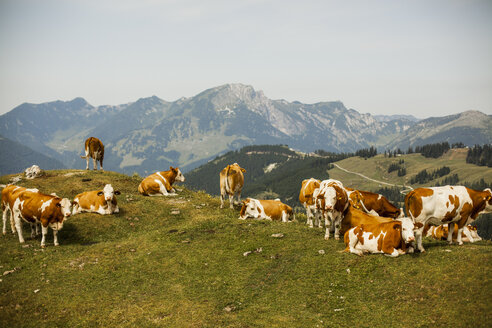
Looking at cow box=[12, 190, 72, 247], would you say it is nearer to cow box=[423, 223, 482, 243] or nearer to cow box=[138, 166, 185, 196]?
cow box=[138, 166, 185, 196]

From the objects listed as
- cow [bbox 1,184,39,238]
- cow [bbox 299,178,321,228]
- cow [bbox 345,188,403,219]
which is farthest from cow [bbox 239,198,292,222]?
cow [bbox 1,184,39,238]

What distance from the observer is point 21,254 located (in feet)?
56.8

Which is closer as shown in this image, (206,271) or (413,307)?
(413,307)

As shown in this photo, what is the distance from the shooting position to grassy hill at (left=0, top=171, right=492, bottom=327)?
37.9 ft

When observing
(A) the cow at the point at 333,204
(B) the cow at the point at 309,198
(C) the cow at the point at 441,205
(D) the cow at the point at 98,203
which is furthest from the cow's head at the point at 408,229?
(D) the cow at the point at 98,203

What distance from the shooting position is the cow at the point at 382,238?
14.4 m

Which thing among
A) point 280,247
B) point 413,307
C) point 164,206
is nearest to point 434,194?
point 413,307

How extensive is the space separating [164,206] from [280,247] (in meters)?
11.8

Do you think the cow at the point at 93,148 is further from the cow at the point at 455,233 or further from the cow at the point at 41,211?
the cow at the point at 455,233

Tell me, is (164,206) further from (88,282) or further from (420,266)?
(420,266)

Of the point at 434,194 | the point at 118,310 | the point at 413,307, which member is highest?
the point at 434,194

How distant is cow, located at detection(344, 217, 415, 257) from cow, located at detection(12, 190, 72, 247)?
15882mm

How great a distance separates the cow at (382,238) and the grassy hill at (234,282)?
1.78 feet

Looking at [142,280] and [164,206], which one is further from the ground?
[164,206]
